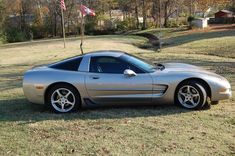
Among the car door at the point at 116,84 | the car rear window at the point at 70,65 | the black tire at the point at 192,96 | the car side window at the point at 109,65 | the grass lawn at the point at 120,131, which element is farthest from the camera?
the car rear window at the point at 70,65

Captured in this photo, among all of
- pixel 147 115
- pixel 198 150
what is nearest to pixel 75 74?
pixel 147 115

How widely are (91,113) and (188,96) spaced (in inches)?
72.9

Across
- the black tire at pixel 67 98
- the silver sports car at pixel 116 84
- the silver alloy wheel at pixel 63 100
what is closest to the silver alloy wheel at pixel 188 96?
the silver sports car at pixel 116 84

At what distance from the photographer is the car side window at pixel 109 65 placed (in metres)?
7.81

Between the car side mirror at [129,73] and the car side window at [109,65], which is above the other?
the car side window at [109,65]

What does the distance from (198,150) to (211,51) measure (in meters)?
16.9

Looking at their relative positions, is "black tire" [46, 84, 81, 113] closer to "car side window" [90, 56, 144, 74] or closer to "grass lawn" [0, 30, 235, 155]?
"grass lawn" [0, 30, 235, 155]

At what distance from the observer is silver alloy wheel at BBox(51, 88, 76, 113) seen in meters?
7.84

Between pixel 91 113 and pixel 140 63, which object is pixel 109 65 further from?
pixel 91 113

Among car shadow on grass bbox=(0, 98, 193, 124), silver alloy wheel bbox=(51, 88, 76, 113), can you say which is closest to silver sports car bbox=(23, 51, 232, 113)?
silver alloy wheel bbox=(51, 88, 76, 113)

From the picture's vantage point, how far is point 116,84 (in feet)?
25.2

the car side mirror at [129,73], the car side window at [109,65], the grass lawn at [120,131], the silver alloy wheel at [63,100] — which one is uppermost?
the car side window at [109,65]

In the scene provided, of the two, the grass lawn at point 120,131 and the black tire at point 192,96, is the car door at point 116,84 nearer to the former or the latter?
the grass lawn at point 120,131

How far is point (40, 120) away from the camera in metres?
7.37
